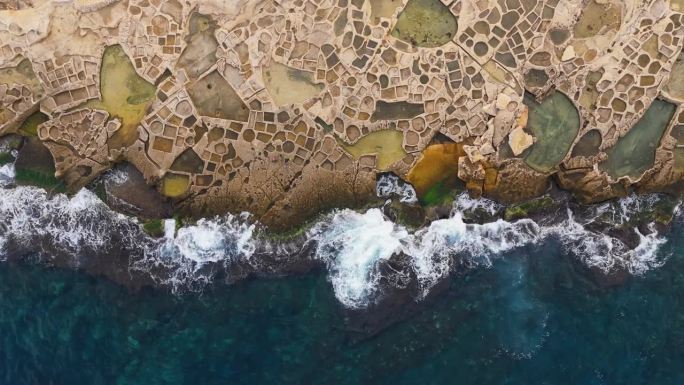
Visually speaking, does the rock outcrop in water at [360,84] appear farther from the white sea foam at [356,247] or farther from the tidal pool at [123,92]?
the white sea foam at [356,247]

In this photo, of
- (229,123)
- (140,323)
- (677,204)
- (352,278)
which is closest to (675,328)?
(677,204)

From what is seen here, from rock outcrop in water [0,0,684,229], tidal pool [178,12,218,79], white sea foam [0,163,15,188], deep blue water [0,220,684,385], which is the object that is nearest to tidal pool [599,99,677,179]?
rock outcrop in water [0,0,684,229]

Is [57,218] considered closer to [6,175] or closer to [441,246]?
[6,175]

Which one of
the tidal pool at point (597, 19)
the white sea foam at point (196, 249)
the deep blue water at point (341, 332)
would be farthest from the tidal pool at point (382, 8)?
the deep blue water at point (341, 332)

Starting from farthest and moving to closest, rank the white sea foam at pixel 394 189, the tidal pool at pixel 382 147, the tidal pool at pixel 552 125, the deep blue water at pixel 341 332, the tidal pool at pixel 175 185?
the white sea foam at pixel 394 189, the tidal pool at pixel 175 185, the tidal pool at pixel 382 147, the tidal pool at pixel 552 125, the deep blue water at pixel 341 332

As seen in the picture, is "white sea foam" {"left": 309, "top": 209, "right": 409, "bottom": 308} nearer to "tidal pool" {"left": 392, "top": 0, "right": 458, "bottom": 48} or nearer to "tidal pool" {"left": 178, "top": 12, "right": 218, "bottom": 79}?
"tidal pool" {"left": 392, "top": 0, "right": 458, "bottom": 48}

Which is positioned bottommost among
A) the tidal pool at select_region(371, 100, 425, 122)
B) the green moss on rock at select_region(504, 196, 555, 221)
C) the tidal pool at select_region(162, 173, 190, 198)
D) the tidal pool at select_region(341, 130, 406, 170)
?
the tidal pool at select_region(162, 173, 190, 198)
